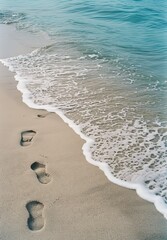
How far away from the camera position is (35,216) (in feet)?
11.9

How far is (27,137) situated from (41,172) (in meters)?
0.89

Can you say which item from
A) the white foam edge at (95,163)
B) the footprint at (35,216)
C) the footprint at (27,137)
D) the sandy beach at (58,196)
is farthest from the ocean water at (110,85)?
the footprint at (35,216)

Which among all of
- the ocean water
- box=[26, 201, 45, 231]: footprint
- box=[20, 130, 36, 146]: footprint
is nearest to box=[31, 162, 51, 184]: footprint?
box=[26, 201, 45, 231]: footprint

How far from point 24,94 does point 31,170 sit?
2.43 meters

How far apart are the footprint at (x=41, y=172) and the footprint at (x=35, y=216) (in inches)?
15.8

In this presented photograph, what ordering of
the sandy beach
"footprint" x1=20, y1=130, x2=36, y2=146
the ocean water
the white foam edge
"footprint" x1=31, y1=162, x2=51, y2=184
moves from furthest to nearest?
"footprint" x1=20, y1=130, x2=36, y2=146 → the ocean water → "footprint" x1=31, y1=162, x2=51, y2=184 → the white foam edge → the sandy beach

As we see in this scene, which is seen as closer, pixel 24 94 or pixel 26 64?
pixel 24 94

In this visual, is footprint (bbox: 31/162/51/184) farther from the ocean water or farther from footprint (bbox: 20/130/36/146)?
the ocean water

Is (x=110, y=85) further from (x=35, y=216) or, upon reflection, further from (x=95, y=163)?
(x=35, y=216)

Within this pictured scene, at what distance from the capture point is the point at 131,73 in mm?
7648

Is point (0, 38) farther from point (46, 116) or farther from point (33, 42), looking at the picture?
point (46, 116)

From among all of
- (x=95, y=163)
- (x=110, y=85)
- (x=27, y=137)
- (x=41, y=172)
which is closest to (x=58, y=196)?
(x=41, y=172)

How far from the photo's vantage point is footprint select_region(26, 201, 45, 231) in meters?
3.52

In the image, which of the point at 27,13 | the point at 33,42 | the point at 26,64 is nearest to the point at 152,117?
the point at 26,64
